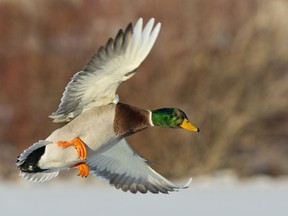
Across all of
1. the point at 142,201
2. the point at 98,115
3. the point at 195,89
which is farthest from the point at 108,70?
the point at 195,89

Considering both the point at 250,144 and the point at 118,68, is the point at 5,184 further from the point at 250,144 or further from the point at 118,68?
the point at 118,68

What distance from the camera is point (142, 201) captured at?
29.6 ft

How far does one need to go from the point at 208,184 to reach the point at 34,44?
Answer: 3.55m

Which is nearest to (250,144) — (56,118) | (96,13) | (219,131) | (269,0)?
(219,131)

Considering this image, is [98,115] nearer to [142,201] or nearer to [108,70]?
[108,70]

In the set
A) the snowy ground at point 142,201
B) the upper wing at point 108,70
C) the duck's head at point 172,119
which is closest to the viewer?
the upper wing at point 108,70

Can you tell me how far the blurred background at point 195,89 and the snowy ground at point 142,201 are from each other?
3.66ft

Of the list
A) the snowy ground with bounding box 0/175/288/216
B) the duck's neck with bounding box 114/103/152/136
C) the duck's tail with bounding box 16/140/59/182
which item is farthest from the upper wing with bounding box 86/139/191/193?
the snowy ground with bounding box 0/175/288/216

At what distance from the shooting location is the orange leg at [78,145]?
4859mm

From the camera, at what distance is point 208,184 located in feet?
34.7

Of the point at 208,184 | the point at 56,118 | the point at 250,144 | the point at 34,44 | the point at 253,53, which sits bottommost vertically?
the point at 56,118

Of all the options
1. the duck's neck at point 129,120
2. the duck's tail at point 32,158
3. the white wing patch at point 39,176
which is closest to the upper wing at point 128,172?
the white wing patch at point 39,176

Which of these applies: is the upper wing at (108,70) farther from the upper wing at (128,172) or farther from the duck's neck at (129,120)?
the upper wing at (128,172)

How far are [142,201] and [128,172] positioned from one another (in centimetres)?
323
